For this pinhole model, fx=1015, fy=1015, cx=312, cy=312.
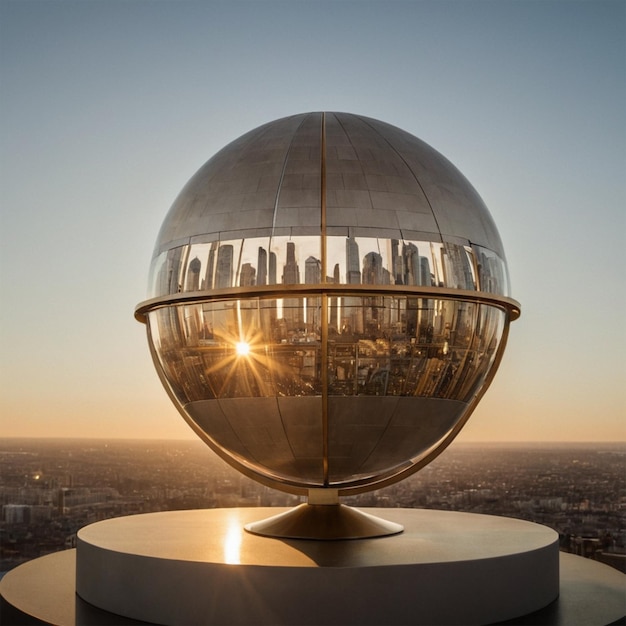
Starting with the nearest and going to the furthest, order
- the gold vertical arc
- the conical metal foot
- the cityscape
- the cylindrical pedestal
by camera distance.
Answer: the cylindrical pedestal → the gold vertical arc → the conical metal foot → the cityscape

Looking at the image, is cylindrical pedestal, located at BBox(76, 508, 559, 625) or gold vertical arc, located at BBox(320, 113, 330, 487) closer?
cylindrical pedestal, located at BBox(76, 508, 559, 625)

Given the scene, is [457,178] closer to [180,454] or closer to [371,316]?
[371,316]

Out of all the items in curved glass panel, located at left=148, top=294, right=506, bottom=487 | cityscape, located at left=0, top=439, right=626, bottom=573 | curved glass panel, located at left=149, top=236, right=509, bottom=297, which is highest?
curved glass panel, located at left=149, top=236, right=509, bottom=297

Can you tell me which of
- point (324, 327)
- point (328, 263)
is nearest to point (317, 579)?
point (324, 327)

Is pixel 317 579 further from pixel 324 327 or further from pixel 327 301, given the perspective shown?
pixel 327 301

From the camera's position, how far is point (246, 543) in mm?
11281

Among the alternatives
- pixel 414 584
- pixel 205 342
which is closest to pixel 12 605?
pixel 205 342

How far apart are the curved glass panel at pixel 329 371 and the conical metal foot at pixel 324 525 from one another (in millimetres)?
600

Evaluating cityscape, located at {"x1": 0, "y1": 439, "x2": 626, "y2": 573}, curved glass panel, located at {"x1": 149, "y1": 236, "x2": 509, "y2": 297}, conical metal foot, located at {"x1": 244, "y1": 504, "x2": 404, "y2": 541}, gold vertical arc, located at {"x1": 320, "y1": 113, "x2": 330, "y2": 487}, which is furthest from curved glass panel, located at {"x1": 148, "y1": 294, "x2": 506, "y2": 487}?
cityscape, located at {"x1": 0, "y1": 439, "x2": 626, "y2": 573}

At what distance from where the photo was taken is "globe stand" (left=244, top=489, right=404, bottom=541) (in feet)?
38.6

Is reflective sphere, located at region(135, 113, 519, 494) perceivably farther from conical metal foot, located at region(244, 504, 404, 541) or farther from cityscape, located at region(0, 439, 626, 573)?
cityscape, located at region(0, 439, 626, 573)

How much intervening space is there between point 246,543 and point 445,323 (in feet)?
10.8

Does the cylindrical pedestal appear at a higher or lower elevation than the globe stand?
lower

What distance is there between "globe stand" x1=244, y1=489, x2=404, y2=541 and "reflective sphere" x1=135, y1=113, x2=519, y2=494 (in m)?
0.44
